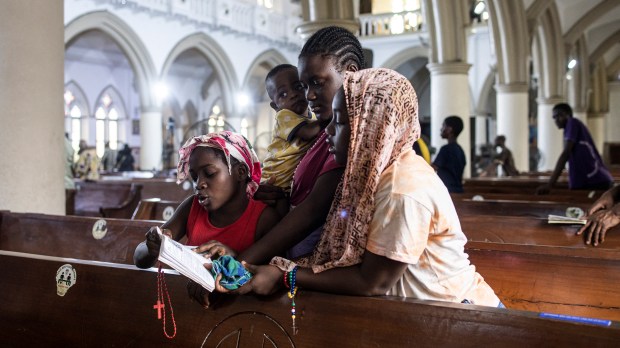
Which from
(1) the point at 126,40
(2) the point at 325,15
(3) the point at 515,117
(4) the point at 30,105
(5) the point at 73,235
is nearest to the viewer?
(5) the point at 73,235

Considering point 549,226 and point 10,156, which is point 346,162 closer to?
point 549,226

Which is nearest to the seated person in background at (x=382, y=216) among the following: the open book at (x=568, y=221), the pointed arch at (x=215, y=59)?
the open book at (x=568, y=221)

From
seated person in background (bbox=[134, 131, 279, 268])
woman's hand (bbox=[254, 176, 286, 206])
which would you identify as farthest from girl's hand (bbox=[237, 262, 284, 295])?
woman's hand (bbox=[254, 176, 286, 206])

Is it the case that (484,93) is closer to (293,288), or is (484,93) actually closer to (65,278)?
(65,278)

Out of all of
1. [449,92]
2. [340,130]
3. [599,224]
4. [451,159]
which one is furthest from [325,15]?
[340,130]

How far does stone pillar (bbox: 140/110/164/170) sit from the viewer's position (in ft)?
60.8

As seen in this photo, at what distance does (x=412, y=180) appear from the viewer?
6.20ft

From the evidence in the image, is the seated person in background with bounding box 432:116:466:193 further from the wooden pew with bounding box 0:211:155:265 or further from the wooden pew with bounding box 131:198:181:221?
the wooden pew with bounding box 0:211:155:265

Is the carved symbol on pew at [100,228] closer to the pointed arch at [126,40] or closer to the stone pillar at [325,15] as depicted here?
the stone pillar at [325,15]

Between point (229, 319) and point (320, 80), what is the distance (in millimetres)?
862

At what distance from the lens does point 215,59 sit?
20172 millimetres

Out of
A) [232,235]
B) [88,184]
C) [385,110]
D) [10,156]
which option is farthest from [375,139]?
[88,184]

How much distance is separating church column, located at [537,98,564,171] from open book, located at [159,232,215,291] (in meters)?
16.4

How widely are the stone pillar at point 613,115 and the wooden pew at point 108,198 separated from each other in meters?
24.2
